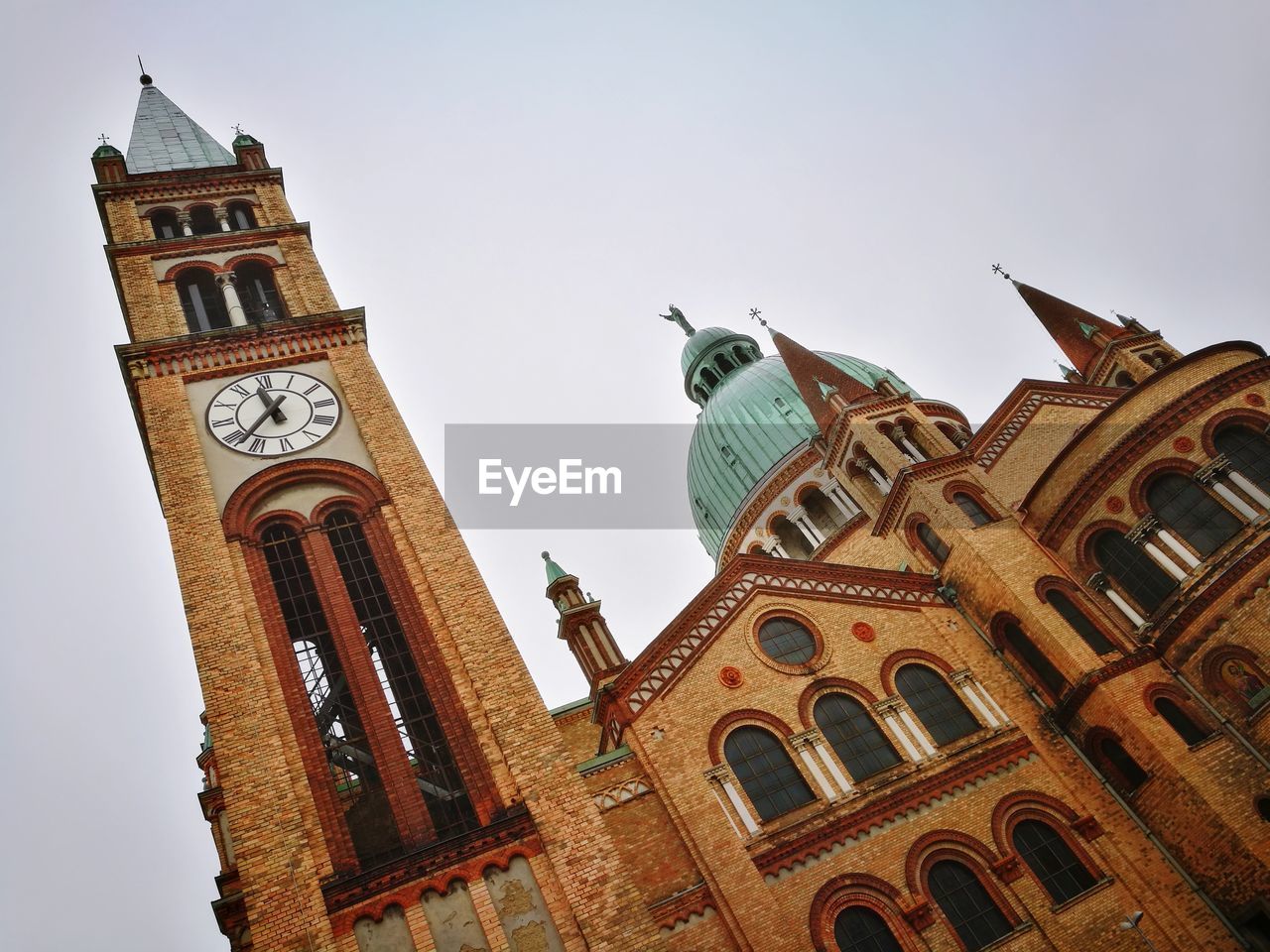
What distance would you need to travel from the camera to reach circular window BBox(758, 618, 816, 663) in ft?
71.0

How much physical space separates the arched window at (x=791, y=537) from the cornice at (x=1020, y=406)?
899 centimetres

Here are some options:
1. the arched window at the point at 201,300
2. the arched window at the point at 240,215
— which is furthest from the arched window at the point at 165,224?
the arched window at the point at 201,300

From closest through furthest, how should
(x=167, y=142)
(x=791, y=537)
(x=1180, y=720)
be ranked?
(x=1180, y=720) < (x=167, y=142) < (x=791, y=537)

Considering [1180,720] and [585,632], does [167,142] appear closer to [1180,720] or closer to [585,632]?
[585,632]

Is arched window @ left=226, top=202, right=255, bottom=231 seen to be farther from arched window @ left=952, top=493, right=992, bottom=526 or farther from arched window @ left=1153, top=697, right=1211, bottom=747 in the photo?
arched window @ left=1153, top=697, right=1211, bottom=747

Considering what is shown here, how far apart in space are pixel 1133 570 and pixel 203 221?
963 inches

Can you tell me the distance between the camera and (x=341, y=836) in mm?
15141

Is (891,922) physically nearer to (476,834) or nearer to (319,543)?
(476,834)

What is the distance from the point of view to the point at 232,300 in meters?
23.4

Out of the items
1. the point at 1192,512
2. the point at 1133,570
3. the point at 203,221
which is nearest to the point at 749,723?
the point at 1133,570

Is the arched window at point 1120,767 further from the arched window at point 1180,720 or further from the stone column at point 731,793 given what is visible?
the stone column at point 731,793

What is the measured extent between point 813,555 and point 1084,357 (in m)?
11.5

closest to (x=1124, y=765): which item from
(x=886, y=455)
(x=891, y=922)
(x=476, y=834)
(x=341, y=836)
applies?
(x=891, y=922)

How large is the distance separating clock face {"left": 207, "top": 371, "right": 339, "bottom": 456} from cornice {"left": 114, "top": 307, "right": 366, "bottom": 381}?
62 centimetres
